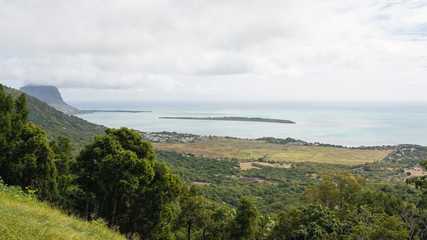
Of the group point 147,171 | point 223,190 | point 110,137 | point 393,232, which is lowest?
point 223,190

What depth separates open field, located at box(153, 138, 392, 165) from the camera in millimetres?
49625

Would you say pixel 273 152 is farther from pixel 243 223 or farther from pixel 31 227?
pixel 31 227

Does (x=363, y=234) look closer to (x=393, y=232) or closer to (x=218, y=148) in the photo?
(x=393, y=232)

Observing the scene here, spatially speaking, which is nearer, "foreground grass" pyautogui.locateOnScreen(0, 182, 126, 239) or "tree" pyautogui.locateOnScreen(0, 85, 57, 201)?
"foreground grass" pyautogui.locateOnScreen(0, 182, 126, 239)

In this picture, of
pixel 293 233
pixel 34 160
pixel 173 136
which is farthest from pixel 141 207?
pixel 173 136

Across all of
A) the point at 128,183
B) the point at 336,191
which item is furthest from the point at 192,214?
Answer: the point at 336,191

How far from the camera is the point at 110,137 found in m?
9.54

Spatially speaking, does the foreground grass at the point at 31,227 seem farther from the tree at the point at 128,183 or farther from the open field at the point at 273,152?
the open field at the point at 273,152

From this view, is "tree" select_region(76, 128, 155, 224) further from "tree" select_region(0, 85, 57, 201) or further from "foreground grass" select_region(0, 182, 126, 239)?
"foreground grass" select_region(0, 182, 126, 239)

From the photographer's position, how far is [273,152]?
5738 cm

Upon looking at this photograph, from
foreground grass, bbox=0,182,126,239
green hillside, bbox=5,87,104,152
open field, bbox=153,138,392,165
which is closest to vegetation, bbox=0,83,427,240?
foreground grass, bbox=0,182,126,239

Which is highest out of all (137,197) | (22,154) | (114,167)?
(22,154)

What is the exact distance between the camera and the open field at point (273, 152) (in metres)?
49.6

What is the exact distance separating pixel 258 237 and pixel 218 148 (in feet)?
166
